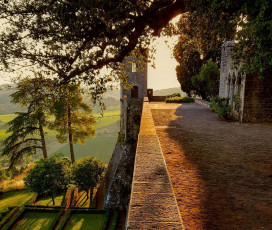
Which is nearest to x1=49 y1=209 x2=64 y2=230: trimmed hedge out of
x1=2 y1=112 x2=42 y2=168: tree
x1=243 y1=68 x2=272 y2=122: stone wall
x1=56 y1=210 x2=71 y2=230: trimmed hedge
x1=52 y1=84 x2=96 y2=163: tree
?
Result: x1=56 y1=210 x2=71 y2=230: trimmed hedge

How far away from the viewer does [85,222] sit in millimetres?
13969

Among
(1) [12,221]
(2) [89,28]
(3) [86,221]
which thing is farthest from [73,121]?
(2) [89,28]

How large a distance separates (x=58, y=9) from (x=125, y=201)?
501 inches

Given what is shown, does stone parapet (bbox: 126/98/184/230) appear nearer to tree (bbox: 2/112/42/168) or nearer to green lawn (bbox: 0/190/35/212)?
green lawn (bbox: 0/190/35/212)

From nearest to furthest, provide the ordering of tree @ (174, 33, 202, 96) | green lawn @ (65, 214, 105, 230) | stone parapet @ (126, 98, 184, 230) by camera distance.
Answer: stone parapet @ (126, 98, 184, 230), green lawn @ (65, 214, 105, 230), tree @ (174, 33, 202, 96)

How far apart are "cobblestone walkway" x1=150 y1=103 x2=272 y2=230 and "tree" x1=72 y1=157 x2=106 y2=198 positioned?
44.6 feet

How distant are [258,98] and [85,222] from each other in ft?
45.3

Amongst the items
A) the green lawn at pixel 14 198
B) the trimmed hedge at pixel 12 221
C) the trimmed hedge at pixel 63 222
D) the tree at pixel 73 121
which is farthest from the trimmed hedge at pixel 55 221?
the tree at pixel 73 121

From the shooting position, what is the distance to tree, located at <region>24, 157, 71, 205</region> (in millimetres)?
17656

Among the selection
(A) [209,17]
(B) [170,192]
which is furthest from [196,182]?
(A) [209,17]

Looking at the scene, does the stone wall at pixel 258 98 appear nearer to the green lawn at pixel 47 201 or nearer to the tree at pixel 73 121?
the green lawn at pixel 47 201

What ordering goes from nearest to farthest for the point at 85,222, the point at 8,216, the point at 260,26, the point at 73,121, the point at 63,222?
the point at 260,26 → the point at 63,222 → the point at 85,222 → the point at 8,216 → the point at 73,121

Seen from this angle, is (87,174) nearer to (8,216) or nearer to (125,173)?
(125,173)

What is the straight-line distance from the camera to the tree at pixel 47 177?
17.7 metres
